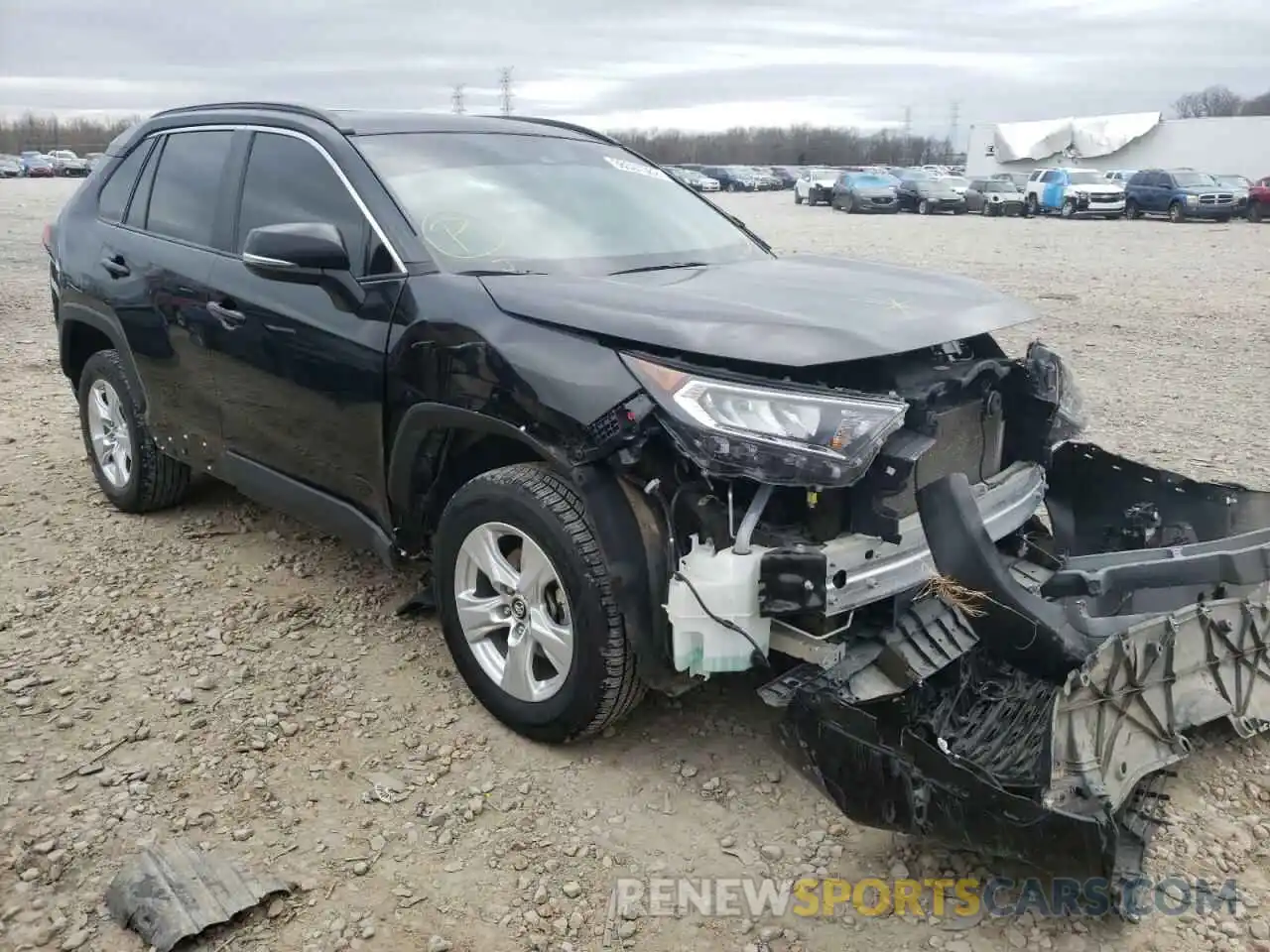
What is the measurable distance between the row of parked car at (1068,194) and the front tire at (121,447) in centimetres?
3251

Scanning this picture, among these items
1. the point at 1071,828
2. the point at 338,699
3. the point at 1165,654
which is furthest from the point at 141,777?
the point at 1165,654

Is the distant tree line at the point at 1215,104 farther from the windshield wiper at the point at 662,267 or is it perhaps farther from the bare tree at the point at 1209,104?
the windshield wiper at the point at 662,267

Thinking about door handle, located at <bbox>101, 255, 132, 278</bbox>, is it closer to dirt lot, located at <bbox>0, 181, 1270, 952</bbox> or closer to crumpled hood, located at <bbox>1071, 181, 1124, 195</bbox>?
dirt lot, located at <bbox>0, 181, 1270, 952</bbox>

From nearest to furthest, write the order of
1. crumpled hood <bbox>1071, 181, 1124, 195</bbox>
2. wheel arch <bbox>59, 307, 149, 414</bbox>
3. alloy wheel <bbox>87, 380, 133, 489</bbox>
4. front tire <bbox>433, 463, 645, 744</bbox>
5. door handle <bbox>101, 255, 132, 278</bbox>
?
front tire <bbox>433, 463, 645, 744</bbox> → door handle <bbox>101, 255, 132, 278</bbox> → wheel arch <bbox>59, 307, 149, 414</bbox> → alloy wheel <bbox>87, 380, 133, 489</bbox> → crumpled hood <bbox>1071, 181, 1124, 195</bbox>

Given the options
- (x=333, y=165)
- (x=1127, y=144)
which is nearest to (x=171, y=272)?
(x=333, y=165)

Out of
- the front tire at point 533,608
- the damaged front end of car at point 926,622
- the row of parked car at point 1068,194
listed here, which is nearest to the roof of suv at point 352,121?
the front tire at point 533,608

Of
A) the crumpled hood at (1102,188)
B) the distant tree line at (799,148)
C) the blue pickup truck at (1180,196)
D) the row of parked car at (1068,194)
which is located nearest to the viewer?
the blue pickup truck at (1180,196)

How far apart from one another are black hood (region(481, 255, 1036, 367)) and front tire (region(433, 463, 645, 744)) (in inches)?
20.3

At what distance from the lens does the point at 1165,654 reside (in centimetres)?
275

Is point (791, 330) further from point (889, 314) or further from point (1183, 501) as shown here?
point (1183, 501)

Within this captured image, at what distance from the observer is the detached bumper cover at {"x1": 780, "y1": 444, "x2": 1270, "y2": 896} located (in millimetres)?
2416

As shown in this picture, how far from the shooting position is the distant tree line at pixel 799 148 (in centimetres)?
9631

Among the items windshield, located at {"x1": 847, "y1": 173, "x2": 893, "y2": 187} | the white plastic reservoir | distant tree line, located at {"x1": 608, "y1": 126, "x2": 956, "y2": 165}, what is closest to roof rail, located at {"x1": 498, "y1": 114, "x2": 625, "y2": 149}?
the white plastic reservoir

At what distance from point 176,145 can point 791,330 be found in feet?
11.0
